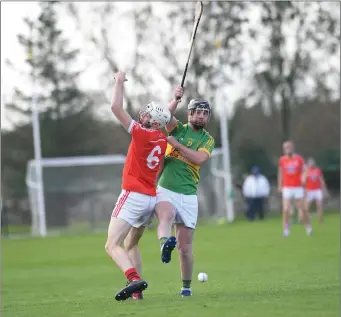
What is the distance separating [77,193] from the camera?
123 ft

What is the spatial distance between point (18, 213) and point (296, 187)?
30.2 metres

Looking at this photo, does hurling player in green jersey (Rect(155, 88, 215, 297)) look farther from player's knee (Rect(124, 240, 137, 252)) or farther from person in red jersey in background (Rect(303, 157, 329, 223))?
person in red jersey in background (Rect(303, 157, 329, 223))

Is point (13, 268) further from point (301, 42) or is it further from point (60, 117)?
point (60, 117)

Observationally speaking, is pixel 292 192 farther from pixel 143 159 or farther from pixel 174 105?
pixel 143 159

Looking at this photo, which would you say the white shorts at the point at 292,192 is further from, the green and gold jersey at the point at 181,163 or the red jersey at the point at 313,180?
the green and gold jersey at the point at 181,163

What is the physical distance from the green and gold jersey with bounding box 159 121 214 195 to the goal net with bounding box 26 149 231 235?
25502 mm

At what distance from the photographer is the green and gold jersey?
11.3m

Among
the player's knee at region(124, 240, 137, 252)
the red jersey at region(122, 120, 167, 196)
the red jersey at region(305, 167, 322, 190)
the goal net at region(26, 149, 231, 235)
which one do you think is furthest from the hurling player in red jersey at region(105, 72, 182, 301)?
the goal net at region(26, 149, 231, 235)

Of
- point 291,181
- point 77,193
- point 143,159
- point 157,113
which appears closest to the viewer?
point 157,113

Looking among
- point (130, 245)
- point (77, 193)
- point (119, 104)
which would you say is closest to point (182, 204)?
point (130, 245)

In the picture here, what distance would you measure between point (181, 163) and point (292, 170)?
13858 millimetres

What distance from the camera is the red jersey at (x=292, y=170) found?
81.3ft

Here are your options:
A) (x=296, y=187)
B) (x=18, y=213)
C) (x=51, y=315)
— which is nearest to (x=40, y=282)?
(x=51, y=315)

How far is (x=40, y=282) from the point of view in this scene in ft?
55.0
